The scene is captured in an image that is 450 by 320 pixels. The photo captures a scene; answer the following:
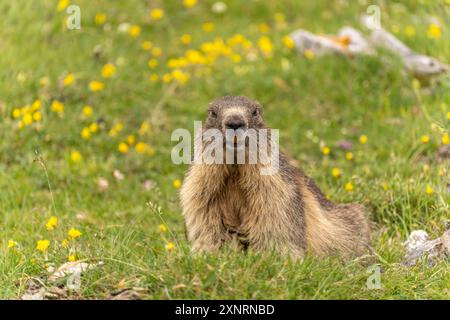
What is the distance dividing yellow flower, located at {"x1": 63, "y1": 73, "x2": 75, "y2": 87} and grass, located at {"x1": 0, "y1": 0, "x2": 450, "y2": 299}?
7 centimetres

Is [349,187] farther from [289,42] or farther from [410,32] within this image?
[289,42]

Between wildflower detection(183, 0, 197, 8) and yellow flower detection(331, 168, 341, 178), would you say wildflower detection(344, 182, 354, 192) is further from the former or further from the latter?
wildflower detection(183, 0, 197, 8)

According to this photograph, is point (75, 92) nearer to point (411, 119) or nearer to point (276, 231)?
point (411, 119)

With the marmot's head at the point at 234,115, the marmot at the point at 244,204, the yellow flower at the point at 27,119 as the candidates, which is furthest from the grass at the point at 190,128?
the marmot's head at the point at 234,115

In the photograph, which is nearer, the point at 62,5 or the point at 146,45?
the point at 62,5

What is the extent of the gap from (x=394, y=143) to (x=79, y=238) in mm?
3314

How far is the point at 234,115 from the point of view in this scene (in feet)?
16.1

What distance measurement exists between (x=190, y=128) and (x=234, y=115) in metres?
3.47

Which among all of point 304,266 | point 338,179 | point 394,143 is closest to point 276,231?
point 304,266

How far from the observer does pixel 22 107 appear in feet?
26.3

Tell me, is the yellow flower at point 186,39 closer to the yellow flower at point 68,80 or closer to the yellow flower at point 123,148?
the yellow flower at point 68,80

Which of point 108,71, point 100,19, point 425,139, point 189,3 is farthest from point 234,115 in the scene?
point 189,3

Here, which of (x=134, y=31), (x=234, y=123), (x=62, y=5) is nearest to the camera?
(x=234, y=123)

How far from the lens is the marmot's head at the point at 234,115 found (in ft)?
16.1
